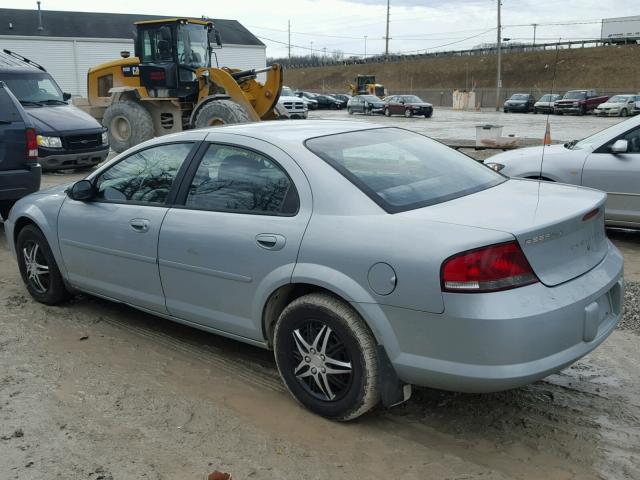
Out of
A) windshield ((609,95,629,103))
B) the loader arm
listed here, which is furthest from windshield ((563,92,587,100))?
the loader arm

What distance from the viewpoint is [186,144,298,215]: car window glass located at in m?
3.68

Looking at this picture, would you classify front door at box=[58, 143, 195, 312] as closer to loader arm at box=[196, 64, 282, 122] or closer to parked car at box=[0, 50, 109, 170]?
parked car at box=[0, 50, 109, 170]

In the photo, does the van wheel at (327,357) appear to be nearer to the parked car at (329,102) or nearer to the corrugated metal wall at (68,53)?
the corrugated metal wall at (68,53)

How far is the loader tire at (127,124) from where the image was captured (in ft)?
53.1

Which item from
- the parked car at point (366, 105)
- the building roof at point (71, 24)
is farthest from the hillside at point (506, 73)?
the building roof at point (71, 24)

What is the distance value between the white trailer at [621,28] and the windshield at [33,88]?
7248 centimetres

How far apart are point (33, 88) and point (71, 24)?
128 ft

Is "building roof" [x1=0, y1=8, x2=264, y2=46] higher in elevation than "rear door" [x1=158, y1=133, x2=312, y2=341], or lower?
higher

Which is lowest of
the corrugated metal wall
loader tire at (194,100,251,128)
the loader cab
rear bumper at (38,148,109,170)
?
rear bumper at (38,148,109,170)

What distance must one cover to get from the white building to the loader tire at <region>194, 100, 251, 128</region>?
2933cm

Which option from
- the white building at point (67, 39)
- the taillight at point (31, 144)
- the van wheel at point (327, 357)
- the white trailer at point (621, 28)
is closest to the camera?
the van wheel at point (327, 357)

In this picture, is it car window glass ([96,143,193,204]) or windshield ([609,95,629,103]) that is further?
windshield ([609,95,629,103])

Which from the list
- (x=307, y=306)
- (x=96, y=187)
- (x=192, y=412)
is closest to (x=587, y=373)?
(x=307, y=306)

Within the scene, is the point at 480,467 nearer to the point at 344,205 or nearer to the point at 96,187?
the point at 344,205
